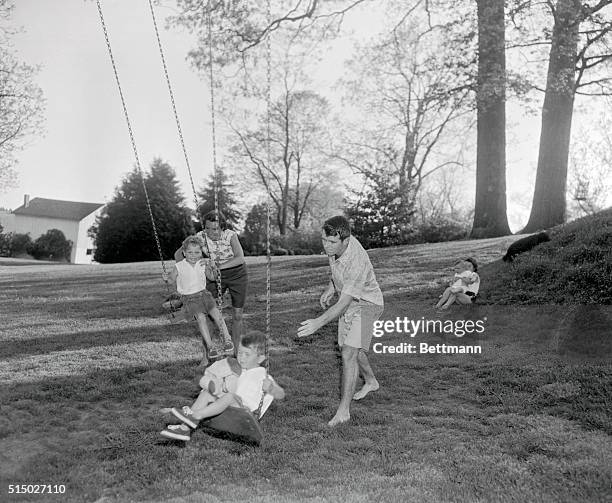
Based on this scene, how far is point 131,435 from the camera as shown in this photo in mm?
5742

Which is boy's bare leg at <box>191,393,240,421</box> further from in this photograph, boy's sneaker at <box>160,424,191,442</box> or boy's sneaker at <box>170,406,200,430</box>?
boy's sneaker at <box>160,424,191,442</box>

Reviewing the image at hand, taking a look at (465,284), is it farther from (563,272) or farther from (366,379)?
(366,379)

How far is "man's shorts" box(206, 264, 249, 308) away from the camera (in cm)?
812

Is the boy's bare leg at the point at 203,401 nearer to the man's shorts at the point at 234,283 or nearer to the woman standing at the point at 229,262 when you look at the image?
the woman standing at the point at 229,262

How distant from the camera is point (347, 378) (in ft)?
19.3

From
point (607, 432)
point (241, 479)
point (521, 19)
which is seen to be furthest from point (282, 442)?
point (521, 19)

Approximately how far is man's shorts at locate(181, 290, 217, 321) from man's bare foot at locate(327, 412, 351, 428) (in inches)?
88.0

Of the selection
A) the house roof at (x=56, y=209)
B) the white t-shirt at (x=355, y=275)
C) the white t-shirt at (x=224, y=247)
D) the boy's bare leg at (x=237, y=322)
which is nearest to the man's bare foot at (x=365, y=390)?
the white t-shirt at (x=355, y=275)

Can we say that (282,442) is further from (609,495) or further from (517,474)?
(609,495)

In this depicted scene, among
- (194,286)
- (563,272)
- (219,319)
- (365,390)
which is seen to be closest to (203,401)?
(219,319)

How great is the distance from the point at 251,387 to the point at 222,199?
112 ft

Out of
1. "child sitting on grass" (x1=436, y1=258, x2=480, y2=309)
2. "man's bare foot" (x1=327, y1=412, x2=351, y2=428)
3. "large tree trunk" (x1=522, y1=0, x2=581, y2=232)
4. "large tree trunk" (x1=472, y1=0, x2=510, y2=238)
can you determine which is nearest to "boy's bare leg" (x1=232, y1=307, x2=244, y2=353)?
"man's bare foot" (x1=327, y1=412, x2=351, y2=428)

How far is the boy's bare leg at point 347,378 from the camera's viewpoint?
19.2 ft

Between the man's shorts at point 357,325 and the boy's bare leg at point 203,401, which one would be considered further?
the man's shorts at point 357,325
